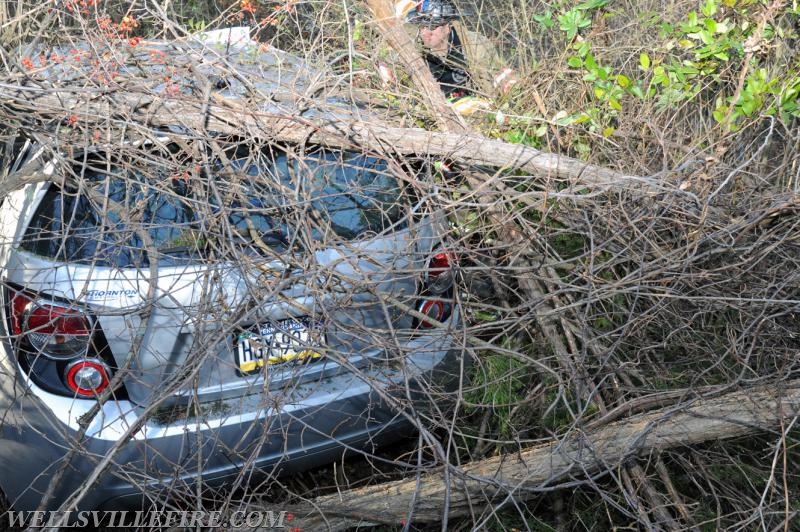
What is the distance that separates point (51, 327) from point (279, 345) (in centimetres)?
92

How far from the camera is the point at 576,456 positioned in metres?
2.98

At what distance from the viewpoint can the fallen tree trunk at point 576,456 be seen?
295cm

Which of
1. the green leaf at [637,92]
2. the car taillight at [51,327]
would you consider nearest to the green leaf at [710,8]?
the green leaf at [637,92]

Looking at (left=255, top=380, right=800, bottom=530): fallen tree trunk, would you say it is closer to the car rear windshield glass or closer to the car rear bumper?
the car rear bumper

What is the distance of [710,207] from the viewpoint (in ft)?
9.99

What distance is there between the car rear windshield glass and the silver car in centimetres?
1

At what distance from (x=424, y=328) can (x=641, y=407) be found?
102 cm

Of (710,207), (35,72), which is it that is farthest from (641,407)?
(35,72)

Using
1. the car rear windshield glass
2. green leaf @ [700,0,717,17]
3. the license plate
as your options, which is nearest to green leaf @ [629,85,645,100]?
green leaf @ [700,0,717,17]

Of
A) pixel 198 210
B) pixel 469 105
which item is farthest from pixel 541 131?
pixel 198 210

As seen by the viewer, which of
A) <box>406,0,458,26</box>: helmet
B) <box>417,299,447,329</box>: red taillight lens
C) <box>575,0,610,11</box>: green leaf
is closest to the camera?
<box>417,299,447,329</box>: red taillight lens

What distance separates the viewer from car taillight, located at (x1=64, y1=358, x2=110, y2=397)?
2.84 meters

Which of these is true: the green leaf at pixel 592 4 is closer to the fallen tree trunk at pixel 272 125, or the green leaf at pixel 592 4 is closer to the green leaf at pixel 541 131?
the green leaf at pixel 541 131

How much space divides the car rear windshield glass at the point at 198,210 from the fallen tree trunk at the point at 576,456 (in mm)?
1113
